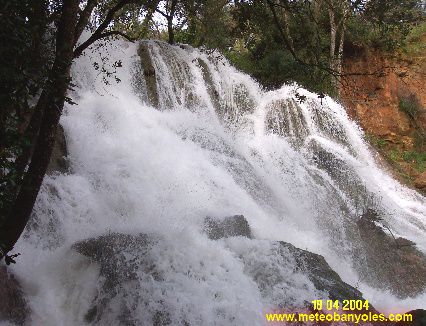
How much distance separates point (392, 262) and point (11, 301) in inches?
256

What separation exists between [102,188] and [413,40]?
47.4 ft

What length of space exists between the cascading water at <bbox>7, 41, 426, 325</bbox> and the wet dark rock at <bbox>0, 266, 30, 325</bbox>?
0.15 m

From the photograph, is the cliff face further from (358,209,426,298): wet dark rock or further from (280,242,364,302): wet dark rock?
(280,242,364,302): wet dark rock

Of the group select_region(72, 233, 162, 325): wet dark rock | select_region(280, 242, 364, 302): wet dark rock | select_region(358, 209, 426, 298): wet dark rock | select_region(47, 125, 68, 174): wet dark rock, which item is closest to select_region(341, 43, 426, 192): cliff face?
select_region(358, 209, 426, 298): wet dark rock

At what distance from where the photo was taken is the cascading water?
499 centimetres

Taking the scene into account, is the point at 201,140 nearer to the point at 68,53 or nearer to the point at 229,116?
the point at 229,116

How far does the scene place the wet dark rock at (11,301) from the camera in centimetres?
472

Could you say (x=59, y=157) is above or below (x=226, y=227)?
above

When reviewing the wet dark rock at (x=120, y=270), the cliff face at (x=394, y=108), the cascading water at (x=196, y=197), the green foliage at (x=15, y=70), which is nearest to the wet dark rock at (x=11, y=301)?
the cascading water at (x=196, y=197)

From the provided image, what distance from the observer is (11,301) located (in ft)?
15.9

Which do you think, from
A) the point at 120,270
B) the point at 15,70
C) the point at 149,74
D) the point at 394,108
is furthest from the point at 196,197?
the point at 394,108

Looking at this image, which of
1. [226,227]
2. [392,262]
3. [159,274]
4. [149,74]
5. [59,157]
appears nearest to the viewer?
[159,274]

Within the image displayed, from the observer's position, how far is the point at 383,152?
46.0ft

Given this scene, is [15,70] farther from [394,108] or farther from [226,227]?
[394,108]
